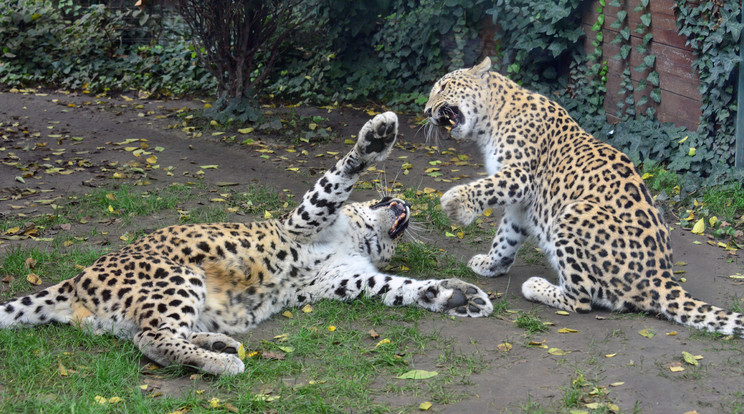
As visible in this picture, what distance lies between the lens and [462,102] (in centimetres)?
711

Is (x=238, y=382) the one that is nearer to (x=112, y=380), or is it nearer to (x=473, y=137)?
(x=112, y=380)

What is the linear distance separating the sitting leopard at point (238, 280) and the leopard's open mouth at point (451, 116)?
956 millimetres

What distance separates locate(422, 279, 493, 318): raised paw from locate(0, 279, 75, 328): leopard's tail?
2.65 metres

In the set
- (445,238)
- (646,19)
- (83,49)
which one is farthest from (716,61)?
(83,49)

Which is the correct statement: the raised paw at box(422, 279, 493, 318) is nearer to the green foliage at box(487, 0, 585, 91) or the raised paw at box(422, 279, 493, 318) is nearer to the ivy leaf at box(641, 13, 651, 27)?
the ivy leaf at box(641, 13, 651, 27)

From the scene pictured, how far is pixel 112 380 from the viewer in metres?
4.81

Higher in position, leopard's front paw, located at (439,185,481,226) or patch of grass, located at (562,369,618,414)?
leopard's front paw, located at (439,185,481,226)

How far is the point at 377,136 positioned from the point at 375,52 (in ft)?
26.4

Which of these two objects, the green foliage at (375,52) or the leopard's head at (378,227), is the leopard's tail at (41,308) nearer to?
the leopard's head at (378,227)

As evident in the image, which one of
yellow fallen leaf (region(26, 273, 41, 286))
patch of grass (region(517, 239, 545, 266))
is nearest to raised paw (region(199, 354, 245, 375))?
yellow fallen leaf (region(26, 273, 41, 286))

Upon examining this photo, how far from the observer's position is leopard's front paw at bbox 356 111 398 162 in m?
5.79

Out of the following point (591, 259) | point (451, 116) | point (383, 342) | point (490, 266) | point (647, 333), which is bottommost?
point (383, 342)

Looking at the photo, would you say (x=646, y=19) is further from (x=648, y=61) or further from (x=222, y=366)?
(x=222, y=366)

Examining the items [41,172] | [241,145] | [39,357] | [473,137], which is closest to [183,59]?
[241,145]
